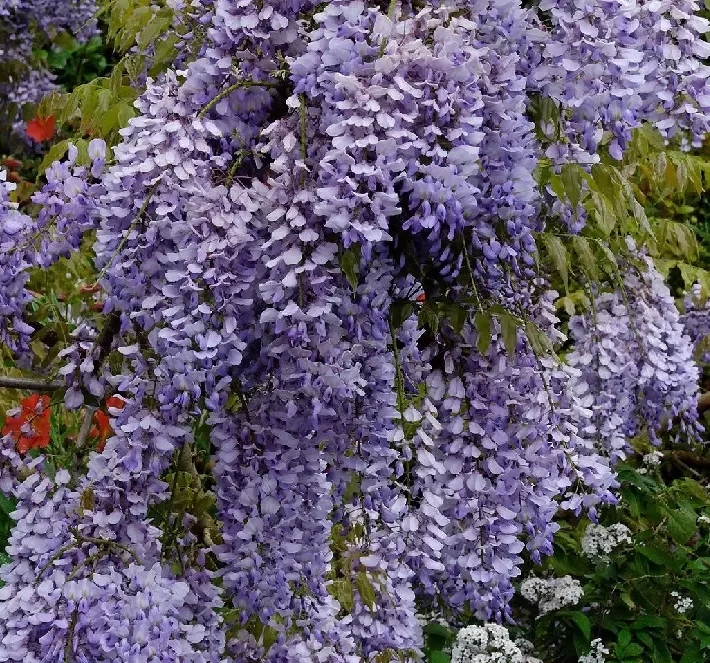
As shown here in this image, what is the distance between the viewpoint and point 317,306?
1483mm

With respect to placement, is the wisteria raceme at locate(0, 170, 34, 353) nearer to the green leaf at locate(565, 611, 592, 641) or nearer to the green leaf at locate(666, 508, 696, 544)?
the green leaf at locate(565, 611, 592, 641)

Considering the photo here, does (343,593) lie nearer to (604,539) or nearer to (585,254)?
(585,254)

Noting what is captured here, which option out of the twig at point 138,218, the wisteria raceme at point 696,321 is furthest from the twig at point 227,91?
the wisteria raceme at point 696,321

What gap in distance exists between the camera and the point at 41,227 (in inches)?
71.7

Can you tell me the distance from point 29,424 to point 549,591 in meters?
1.63

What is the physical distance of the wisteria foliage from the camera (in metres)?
1.46

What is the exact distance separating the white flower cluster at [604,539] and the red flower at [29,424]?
5.07 ft

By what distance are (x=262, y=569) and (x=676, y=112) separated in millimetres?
999

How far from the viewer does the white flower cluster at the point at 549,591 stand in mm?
2990

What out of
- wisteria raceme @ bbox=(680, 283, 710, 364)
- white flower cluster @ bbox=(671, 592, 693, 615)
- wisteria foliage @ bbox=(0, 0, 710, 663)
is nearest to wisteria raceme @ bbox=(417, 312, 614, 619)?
wisteria foliage @ bbox=(0, 0, 710, 663)

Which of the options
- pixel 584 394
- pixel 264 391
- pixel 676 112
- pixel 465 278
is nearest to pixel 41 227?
pixel 264 391

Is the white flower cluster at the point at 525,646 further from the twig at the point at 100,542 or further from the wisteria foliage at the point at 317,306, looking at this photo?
the twig at the point at 100,542

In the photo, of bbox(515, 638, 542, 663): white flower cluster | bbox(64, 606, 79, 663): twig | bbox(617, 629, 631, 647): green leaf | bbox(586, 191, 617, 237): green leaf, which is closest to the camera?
bbox(64, 606, 79, 663): twig

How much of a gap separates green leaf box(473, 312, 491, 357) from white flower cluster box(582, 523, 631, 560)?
5.11 feet
